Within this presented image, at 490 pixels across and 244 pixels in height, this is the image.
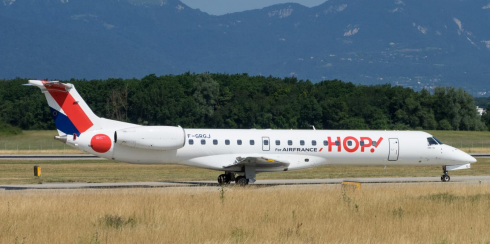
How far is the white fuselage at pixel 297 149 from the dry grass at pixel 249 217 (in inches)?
170

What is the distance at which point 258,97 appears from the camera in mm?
96812

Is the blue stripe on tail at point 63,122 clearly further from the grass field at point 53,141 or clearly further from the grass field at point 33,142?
the grass field at point 53,141

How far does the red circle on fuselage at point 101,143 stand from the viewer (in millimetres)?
27500

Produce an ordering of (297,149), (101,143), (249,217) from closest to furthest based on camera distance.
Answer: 1. (249,217)
2. (101,143)
3. (297,149)

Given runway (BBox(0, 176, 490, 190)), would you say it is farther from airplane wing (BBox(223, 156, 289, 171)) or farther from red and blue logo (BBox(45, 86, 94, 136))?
red and blue logo (BBox(45, 86, 94, 136))

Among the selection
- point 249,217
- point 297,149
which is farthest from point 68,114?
point 249,217

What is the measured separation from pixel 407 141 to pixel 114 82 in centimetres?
7162

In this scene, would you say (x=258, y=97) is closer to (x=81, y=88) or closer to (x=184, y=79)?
(x=184, y=79)

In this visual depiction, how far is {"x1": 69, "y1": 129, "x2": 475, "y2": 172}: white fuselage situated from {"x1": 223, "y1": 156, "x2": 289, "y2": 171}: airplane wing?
25cm

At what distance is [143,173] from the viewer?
1492 inches

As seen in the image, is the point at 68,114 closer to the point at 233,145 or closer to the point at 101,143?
the point at 101,143

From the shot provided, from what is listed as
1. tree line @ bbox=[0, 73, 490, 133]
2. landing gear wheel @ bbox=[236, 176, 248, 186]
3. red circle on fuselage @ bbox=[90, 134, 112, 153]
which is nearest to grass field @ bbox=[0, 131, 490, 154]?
tree line @ bbox=[0, 73, 490, 133]

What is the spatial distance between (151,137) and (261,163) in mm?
4399

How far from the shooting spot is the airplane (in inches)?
1093
